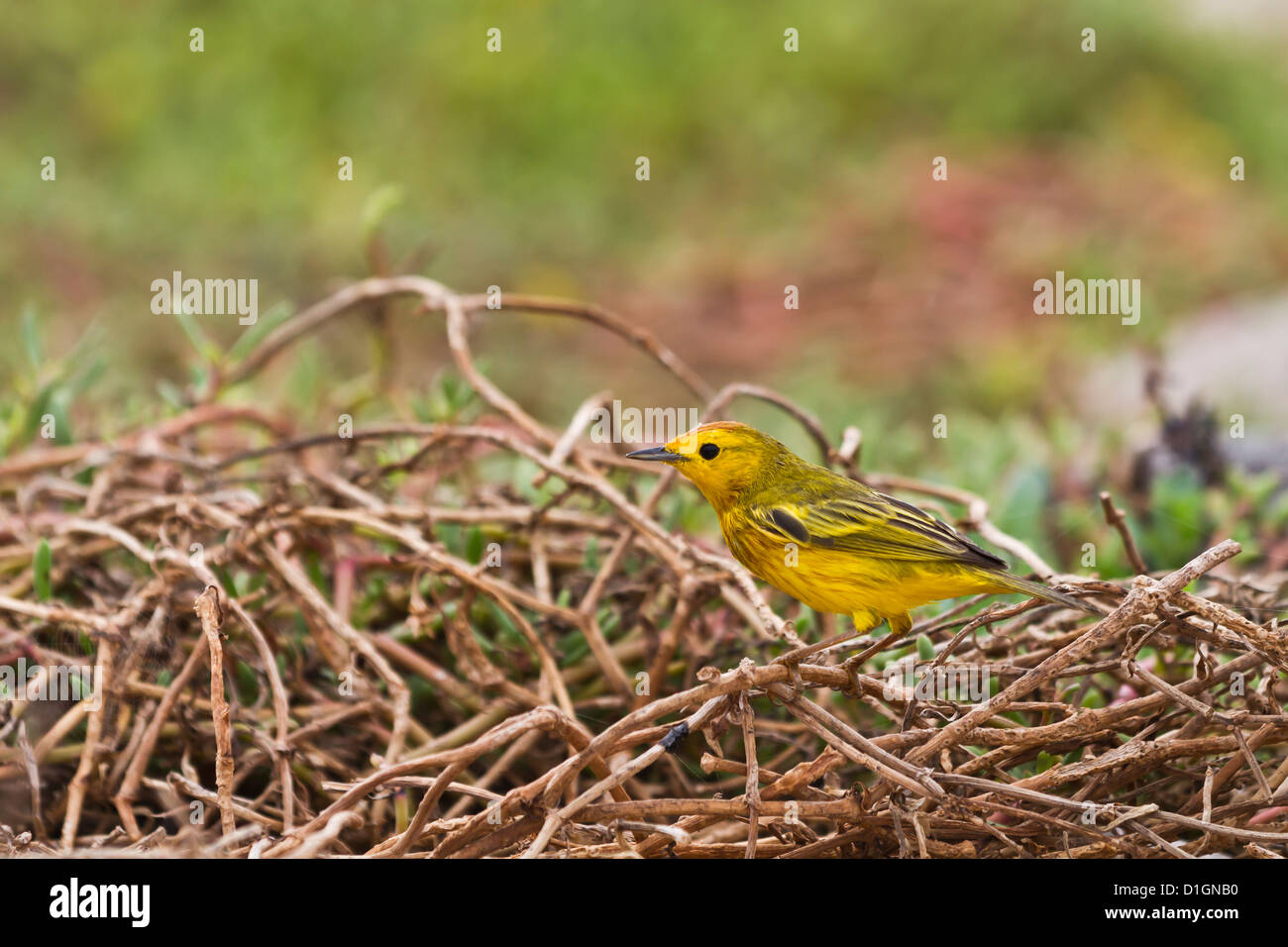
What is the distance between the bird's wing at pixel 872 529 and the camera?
6.83 ft

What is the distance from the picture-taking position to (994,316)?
318 inches

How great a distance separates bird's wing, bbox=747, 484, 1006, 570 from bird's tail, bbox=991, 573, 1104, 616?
0.02m

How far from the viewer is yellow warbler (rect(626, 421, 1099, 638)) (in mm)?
2061

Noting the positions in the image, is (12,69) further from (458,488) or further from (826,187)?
(458,488)

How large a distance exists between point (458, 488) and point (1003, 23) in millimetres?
7694

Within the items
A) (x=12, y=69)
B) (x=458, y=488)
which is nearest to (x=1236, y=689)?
(x=458, y=488)

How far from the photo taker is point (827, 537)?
2100mm

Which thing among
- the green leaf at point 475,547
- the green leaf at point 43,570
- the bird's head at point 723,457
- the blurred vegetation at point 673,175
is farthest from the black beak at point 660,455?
the blurred vegetation at point 673,175

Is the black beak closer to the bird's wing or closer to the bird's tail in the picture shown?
the bird's wing

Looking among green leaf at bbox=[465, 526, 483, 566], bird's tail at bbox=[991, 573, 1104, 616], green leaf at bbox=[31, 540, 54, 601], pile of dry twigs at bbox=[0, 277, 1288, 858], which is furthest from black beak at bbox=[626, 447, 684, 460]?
green leaf at bbox=[31, 540, 54, 601]

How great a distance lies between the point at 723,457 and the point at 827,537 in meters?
0.20

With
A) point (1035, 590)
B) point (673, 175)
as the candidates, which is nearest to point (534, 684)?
point (1035, 590)

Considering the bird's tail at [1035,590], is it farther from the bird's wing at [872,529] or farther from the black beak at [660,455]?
the black beak at [660,455]

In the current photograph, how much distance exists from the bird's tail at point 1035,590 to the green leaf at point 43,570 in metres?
1.70
